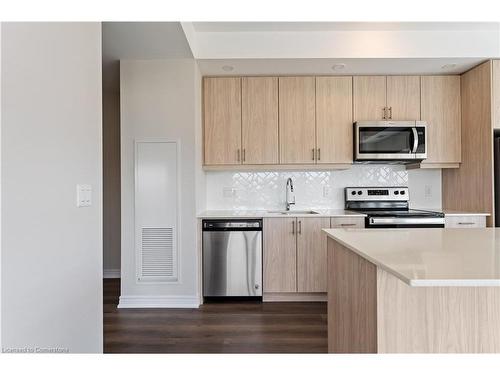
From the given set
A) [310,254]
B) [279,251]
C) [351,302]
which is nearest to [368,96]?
[310,254]

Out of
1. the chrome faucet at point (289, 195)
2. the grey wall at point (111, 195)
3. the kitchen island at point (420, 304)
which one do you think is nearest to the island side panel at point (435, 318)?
the kitchen island at point (420, 304)

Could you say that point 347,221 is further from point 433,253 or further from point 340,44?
point 433,253

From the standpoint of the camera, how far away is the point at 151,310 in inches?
123

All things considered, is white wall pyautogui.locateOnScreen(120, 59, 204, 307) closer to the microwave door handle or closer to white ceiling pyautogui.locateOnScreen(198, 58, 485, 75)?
white ceiling pyautogui.locateOnScreen(198, 58, 485, 75)

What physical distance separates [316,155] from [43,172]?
2.67 meters

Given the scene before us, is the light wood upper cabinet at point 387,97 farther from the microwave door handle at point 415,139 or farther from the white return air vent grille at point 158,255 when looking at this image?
the white return air vent grille at point 158,255

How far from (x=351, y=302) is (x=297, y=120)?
230cm

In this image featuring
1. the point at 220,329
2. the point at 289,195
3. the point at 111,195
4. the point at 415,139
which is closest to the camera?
the point at 220,329

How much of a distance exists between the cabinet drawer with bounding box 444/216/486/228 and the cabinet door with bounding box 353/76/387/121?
3.89 feet

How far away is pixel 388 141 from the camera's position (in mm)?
3475

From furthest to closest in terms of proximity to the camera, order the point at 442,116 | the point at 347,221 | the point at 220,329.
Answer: the point at 442,116
the point at 347,221
the point at 220,329

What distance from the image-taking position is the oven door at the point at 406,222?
3199mm
